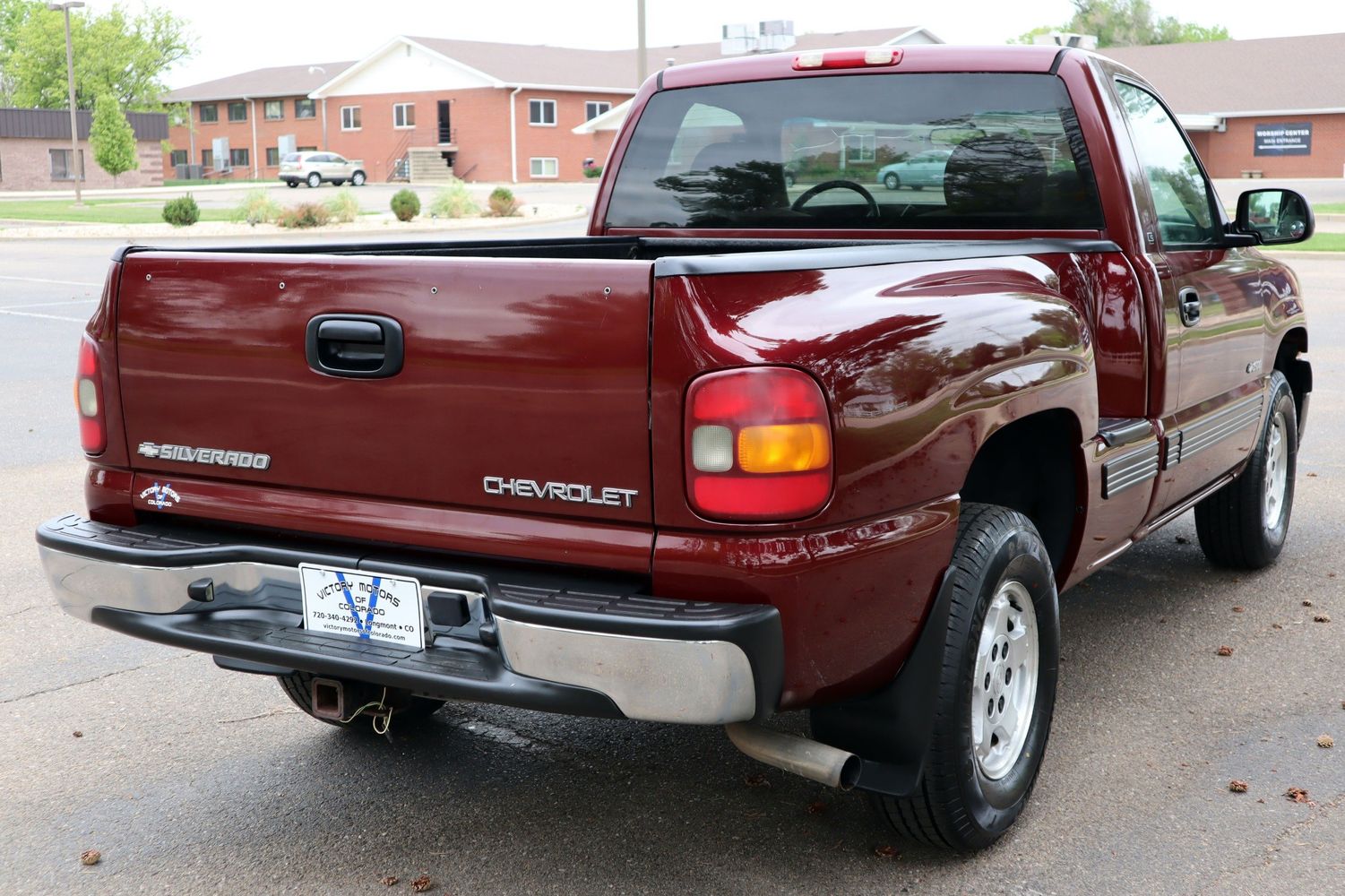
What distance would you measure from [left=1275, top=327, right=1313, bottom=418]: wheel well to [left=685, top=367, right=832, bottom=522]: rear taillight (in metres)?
3.85

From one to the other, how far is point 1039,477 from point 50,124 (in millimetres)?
69593

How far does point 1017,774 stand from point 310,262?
2138 mm

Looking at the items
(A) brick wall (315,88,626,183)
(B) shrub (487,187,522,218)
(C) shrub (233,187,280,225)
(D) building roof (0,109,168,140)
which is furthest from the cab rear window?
(D) building roof (0,109,168,140)

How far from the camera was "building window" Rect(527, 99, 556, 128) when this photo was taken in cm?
6216

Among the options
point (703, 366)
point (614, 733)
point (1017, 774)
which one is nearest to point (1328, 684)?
point (1017, 774)

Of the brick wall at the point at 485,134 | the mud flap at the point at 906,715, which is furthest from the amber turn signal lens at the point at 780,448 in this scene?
the brick wall at the point at 485,134

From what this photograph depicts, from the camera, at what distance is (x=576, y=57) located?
67.9 meters

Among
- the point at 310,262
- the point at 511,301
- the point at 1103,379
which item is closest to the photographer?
the point at 511,301

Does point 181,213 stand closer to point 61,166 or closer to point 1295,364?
point 1295,364

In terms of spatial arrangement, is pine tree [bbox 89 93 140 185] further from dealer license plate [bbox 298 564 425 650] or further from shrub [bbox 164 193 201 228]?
dealer license plate [bbox 298 564 425 650]

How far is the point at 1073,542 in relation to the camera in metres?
3.92

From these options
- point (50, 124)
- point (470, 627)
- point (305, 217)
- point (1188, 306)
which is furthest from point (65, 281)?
point (50, 124)

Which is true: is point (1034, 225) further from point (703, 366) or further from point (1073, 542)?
point (703, 366)

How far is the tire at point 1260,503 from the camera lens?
18.3 ft
